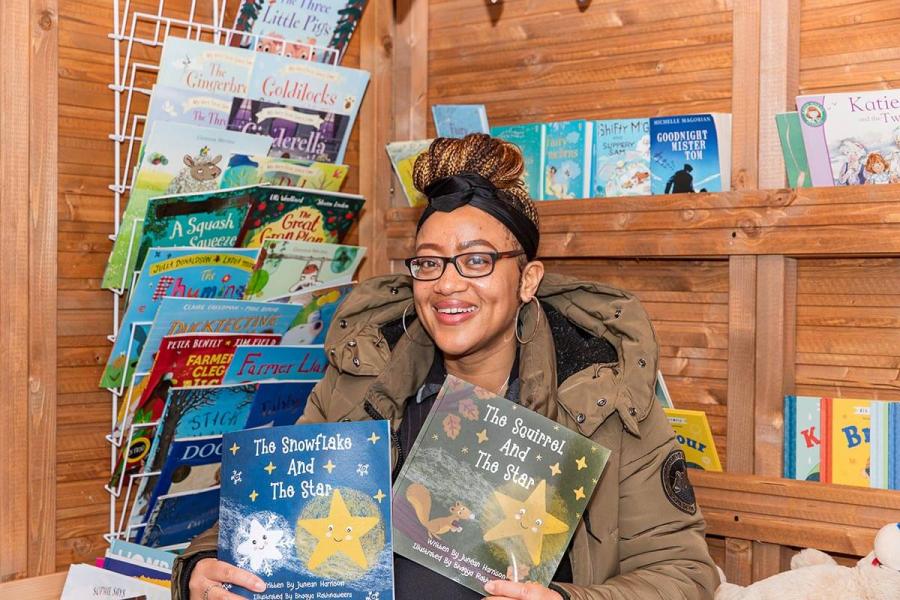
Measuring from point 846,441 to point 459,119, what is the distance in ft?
4.12

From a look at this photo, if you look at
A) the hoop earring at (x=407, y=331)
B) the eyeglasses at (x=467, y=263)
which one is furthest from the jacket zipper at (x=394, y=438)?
the eyeglasses at (x=467, y=263)

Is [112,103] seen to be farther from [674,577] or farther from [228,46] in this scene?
[674,577]

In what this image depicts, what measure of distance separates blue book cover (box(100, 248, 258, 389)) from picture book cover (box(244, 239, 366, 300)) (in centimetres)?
12

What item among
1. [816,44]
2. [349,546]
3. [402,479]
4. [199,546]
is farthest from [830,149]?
[199,546]

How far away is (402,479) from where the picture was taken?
1.75 m

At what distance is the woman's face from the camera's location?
6.31ft

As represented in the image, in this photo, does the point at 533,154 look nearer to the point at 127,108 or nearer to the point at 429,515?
the point at 127,108

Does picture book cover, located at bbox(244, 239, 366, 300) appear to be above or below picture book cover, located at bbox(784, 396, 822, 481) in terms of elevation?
above

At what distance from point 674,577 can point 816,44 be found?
47.7 inches

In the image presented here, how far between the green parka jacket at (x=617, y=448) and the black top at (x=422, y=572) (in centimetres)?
3

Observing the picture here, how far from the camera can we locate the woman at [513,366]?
72.3 inches

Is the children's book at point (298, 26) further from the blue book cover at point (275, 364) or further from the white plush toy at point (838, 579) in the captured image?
the white plush toy at point (838, 579)

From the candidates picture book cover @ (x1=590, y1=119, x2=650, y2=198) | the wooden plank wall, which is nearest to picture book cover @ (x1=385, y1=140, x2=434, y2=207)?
picture book cover @ (x1=590, y1=119, x2=650, y2=198)

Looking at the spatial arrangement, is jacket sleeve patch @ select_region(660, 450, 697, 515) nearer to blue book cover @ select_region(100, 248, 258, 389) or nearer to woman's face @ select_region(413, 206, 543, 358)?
woman's face @ select_region(413, 206, 543, 358)
